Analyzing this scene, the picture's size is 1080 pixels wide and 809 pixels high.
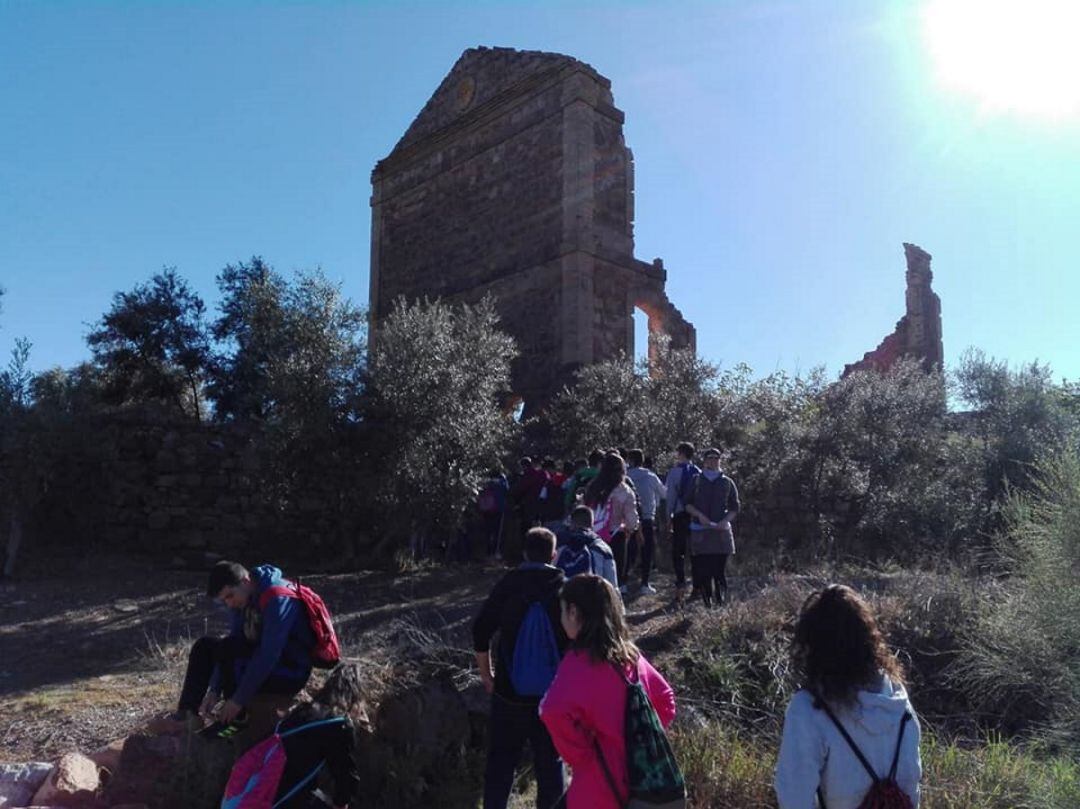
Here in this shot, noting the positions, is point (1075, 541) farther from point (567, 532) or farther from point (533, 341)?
point (533, 341)

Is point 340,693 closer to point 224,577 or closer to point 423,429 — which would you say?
point 224,577

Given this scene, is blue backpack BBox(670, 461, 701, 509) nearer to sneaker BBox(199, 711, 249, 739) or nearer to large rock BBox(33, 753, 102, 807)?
sneaker BBox(199, 711, 249, 739)

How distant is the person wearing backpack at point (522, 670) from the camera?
450 cm

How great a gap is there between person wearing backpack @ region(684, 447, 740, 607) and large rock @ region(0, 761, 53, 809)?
5.77 m

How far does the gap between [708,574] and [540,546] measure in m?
4.49

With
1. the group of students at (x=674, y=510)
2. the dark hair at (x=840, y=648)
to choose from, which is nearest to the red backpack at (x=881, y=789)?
the dark hair at (x=840, y=648)

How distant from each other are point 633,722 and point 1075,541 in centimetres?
500

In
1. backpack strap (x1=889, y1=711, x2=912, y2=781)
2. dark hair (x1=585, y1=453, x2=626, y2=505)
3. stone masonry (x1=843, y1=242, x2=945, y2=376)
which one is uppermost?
stone masonry (x1=843, y1=242, x2=945, y2=376)

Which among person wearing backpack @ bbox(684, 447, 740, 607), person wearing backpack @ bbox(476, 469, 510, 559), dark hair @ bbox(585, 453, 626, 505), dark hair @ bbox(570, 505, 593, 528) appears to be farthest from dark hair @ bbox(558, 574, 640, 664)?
person wearing backpack @ bbox(476, 469, 510, 559)

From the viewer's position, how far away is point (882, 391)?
15.4 metres

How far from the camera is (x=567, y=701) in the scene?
11.2 ft

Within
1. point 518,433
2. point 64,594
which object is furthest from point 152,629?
point 518,433

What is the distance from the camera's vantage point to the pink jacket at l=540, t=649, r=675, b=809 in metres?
3.37

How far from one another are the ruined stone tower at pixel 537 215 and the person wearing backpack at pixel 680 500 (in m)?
8.15
